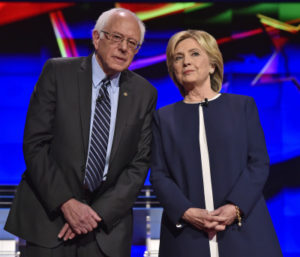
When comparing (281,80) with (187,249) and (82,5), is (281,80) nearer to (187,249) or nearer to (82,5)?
(82,5)

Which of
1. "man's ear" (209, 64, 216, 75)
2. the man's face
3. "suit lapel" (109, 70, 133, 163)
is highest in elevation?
the man's face

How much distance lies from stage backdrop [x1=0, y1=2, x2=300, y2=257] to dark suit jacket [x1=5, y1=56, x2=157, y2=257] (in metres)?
2.28

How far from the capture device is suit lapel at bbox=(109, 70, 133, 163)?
1781mm

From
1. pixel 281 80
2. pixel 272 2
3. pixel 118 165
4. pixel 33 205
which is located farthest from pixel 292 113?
→ pixel 33 205

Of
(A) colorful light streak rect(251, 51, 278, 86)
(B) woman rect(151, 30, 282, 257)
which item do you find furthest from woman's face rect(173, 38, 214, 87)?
(A) colorful light streak rect(251, 51, 278, 86)

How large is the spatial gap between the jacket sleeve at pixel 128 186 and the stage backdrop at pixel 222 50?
7.15 feet

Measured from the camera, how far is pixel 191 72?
1904 mm

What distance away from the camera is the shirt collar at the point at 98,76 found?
6.09 ft

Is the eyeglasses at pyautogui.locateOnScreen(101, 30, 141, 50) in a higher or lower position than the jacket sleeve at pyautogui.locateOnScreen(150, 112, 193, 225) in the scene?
higher

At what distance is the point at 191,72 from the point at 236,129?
0.32 m

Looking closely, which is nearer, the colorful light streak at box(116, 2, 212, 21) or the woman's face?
the woman's face

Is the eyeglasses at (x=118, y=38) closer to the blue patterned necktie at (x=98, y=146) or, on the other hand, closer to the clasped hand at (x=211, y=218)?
the blue patterned necktie at (x=98, y=146)

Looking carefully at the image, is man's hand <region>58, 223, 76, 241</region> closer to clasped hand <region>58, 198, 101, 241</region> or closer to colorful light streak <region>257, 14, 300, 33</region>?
clasped hand <region>58, 198, 101, 241</region>

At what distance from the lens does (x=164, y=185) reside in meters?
1.80
